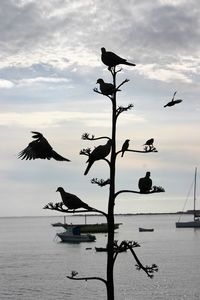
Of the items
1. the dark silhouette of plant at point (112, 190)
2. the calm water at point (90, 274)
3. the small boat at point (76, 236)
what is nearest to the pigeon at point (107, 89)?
the dark silhouette of plant at point (112, 190)

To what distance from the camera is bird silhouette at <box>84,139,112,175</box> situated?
5.12 metres

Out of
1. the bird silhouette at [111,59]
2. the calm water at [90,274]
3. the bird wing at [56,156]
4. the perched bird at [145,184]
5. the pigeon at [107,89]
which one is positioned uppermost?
the bird silhouette at [111,59]

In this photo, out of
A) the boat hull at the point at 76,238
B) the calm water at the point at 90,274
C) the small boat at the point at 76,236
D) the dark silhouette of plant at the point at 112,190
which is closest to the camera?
the dark silhouette of plant at the point at 112,190

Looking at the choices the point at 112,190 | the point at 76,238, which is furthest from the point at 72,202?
the point at 76,238

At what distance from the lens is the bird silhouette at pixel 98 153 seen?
5125 millimetres

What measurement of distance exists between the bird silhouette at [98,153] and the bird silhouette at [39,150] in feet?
0.92

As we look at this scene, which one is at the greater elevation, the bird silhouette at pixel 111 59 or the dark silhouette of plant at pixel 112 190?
the bird silhouette at pixel 111 59

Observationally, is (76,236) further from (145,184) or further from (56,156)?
(56,156)

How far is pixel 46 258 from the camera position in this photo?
374 ft

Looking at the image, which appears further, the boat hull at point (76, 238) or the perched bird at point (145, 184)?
the boat hull at point (76, 238)

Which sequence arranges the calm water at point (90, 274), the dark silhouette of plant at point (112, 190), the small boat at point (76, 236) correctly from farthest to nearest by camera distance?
the small boat at point (76, 236) < the calm water at point (90, 274) < the dark silhouette of plant at point (112, 190)

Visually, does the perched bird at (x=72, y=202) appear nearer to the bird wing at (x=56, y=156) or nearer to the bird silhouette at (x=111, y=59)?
the bird wing at (x=56, y=156)

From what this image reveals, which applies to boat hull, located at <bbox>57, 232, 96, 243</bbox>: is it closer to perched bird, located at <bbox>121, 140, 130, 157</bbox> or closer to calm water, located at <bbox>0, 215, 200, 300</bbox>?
calm water, located at <bbox>0, 215, 200, 300</bbox>

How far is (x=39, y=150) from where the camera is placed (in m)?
5.14
